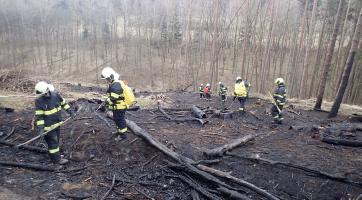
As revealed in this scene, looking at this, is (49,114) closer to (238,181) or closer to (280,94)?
(238,181)

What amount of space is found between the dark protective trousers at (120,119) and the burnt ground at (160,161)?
1.25 ft

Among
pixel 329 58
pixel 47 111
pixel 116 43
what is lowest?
Answer: pixel 47 111

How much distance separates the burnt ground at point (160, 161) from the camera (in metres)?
6.14

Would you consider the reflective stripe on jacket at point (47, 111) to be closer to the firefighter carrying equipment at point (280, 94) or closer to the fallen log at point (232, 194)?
the fallen log at point (232, 194)

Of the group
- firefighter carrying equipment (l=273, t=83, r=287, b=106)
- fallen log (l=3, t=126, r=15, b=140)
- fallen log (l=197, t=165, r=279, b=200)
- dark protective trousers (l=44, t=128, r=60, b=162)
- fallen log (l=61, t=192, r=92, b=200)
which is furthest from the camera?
firefighter carrying equipment (l=273, t=83, r=287, b=106)

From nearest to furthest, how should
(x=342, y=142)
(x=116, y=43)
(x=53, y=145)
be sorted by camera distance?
(x=53, y=145) → (x=342, y=142) → (x=116, y=43)

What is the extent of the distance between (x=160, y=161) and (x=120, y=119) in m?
1.70

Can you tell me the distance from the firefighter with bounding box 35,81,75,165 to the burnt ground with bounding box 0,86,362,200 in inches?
20.8

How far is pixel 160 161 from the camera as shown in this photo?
7305 mm

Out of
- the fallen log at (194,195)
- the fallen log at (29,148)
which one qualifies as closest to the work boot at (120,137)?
the fallen log at (29,148)

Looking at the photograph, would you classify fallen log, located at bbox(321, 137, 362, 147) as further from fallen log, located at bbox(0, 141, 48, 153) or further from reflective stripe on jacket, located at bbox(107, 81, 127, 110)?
fallen log, located at bbox(0, 141, 48, 153)

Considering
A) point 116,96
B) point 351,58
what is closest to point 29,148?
point 116,96

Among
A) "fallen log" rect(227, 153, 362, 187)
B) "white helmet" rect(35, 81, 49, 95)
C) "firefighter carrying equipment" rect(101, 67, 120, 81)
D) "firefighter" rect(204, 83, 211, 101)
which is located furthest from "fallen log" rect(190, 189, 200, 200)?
"firefighter" rect(204, 83, 211, 101)

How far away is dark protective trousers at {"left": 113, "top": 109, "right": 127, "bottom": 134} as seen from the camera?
25.5 feet
